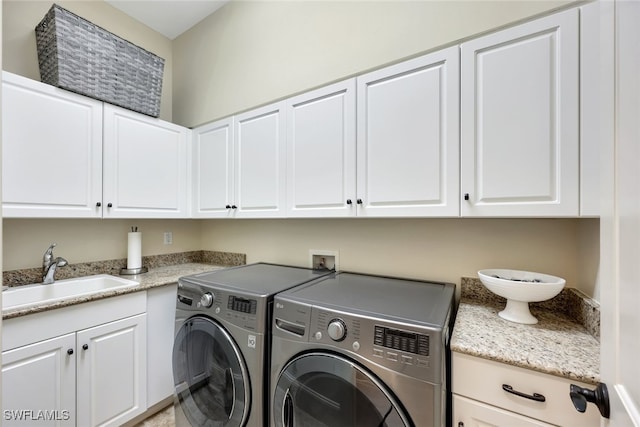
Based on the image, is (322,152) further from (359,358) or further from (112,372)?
(112,372)

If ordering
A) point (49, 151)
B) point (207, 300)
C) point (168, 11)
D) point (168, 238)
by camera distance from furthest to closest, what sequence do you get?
1. point (168, 238)
2. point (168, 11)
3. point (49, 151)
4. point (207, 300)

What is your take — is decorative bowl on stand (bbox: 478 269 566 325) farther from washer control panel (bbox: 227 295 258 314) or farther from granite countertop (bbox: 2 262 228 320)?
granite countertop (bbox: 2 262 228 320)

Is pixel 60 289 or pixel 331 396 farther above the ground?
pixel 60 289

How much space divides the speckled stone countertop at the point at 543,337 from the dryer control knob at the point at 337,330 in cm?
40

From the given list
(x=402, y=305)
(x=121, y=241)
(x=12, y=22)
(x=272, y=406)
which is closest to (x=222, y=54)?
(x=12, y=22)

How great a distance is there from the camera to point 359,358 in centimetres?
101

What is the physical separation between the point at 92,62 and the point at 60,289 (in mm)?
1496

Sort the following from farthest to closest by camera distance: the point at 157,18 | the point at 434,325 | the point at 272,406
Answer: the point at 157,18 → the point at 272,406 → the point at 434,325

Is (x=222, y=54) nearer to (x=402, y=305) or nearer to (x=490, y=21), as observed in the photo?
(x=490, y=21)

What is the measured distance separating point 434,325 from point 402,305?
22 cm

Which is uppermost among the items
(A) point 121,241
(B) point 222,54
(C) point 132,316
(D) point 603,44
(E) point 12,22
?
(B) point 222,54

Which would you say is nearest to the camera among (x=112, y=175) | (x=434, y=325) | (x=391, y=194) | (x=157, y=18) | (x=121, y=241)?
(x=434, y=325)

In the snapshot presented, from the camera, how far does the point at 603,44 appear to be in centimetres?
63

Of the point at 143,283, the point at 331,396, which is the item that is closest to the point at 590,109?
the point at 331,396
